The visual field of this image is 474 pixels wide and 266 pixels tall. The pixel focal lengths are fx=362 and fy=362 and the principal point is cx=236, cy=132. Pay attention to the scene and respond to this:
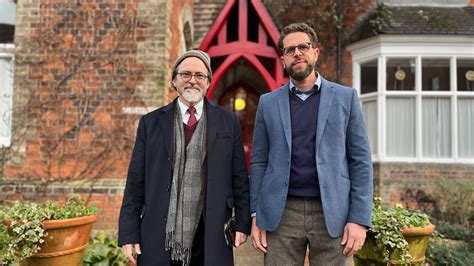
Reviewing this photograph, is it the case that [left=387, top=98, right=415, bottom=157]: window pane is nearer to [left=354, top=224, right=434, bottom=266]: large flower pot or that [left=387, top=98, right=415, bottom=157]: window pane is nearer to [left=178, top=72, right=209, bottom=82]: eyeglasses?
[left=354, top=224, right=434, bottom=266]: large flower pot

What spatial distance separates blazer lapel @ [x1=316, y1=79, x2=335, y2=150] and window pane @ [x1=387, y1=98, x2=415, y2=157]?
17.8 ft

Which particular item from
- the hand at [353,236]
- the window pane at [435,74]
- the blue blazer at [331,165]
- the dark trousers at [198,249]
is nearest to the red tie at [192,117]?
the blue blazer at [331,165]

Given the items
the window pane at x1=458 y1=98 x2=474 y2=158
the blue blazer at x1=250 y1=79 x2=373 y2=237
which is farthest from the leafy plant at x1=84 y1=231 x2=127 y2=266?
the window pane at x1=458 y1=98 x2=474 y2=158

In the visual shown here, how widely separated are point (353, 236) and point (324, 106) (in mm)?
746

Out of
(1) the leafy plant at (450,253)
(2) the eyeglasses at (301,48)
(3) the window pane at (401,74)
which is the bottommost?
(1) the leafy plant at (450,253)

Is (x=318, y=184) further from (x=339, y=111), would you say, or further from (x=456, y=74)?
(x=456, y=74)

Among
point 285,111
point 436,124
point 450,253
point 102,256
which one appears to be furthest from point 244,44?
point 285,111

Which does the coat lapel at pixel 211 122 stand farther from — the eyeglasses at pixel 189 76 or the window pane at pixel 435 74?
the window pane at pixel 435 74

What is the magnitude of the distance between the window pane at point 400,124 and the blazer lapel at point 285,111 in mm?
5486

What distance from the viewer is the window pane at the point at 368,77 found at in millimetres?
7285

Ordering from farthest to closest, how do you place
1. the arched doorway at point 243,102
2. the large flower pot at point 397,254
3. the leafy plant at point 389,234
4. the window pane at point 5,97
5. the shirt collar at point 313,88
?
the arched doorway at point 243,102 → the window pane at point 5,97 → the large flower pot at point 397,254 → the leafy plant at point 389,234 → the shirt collar at point 313,88

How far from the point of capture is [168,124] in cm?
225

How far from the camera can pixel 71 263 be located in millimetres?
3221

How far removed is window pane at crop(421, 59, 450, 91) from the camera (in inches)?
279
